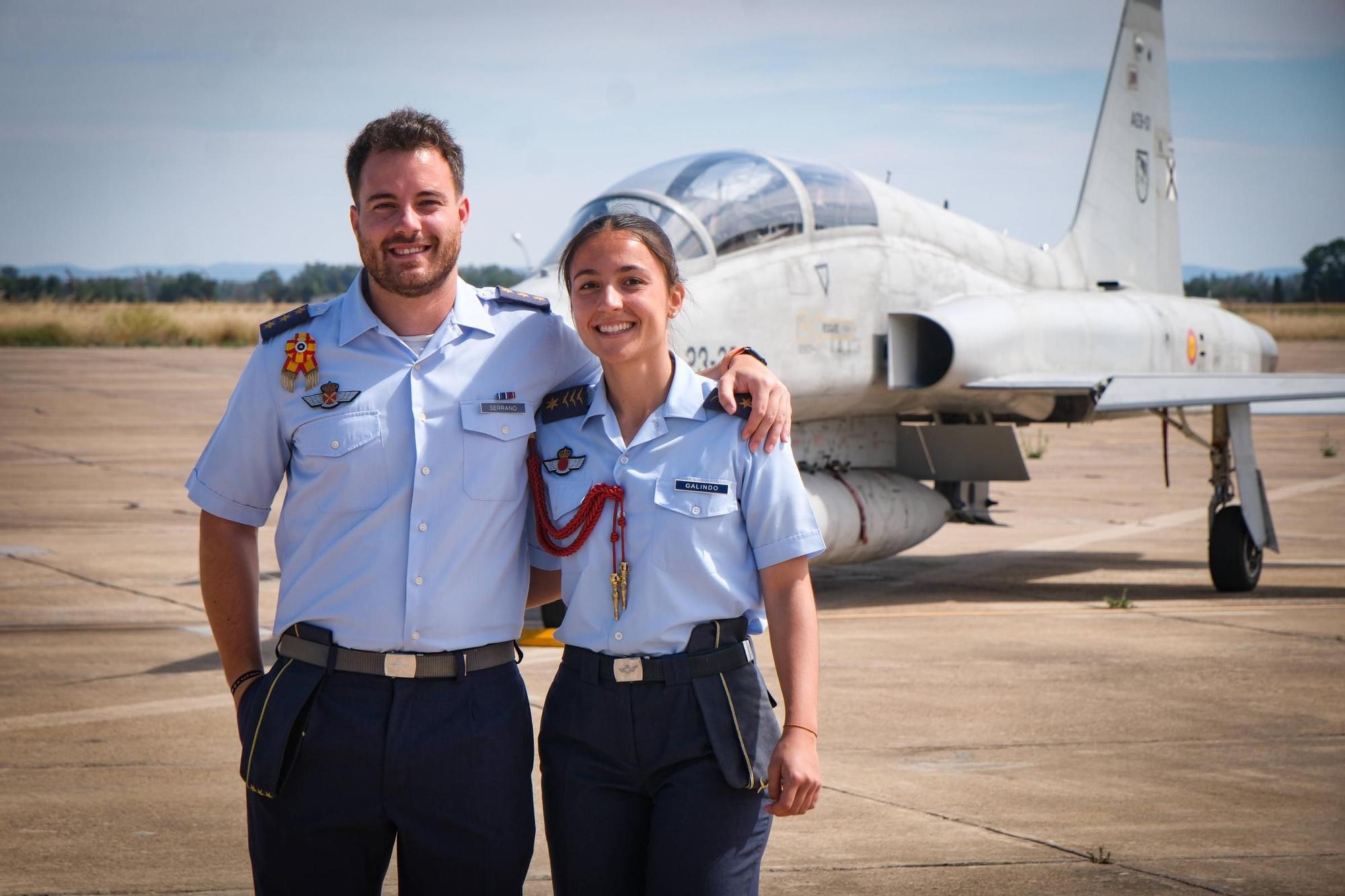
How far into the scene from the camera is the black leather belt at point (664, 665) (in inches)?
108

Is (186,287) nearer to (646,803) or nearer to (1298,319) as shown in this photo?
(1298,319)

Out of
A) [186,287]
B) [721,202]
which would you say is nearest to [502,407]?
[721,202]

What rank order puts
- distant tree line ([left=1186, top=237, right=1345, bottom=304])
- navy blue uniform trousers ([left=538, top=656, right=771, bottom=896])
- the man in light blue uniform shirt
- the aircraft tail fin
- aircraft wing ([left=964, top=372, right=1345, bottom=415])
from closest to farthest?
navy blue uniform trousers ([left=538, top=656, right=771, bottom=896])
the man in light blue uniform shirt
aircraft wing ([left=964, top=372, right=1345, bottom=415])
the aircraft tail fin
distant tree line ([left=1186, top=237, right=1345, bottom=304])

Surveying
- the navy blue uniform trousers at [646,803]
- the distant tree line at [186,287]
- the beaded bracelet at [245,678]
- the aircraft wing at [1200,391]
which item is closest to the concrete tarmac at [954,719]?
the aircraft wing at [1200,391]

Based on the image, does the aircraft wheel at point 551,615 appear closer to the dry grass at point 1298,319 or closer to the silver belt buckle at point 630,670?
the silver belt buckle at point 630,670

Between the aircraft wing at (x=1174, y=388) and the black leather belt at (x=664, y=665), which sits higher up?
the aircraft wing at (x=1174, y=388)

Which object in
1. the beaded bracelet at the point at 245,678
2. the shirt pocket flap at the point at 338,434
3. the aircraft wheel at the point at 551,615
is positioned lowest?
the aircraft wheel at the point at 551,615

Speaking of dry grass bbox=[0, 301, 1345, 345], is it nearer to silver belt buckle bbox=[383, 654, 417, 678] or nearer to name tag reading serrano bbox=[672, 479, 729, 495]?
silver belt buckle bbox=[383, 654, 417, 678]

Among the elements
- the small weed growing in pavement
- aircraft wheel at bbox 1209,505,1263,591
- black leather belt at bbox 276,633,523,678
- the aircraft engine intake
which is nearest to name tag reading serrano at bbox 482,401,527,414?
black leather belt at bbox 276,633,523,678

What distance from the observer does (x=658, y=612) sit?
2.79 meters

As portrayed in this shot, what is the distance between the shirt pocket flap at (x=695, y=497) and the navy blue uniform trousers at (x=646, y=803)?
355 millimetres

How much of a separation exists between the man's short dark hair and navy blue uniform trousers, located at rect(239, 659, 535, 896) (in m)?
1.07

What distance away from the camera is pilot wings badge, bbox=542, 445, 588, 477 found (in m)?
2.94

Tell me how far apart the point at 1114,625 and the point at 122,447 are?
15.4m
